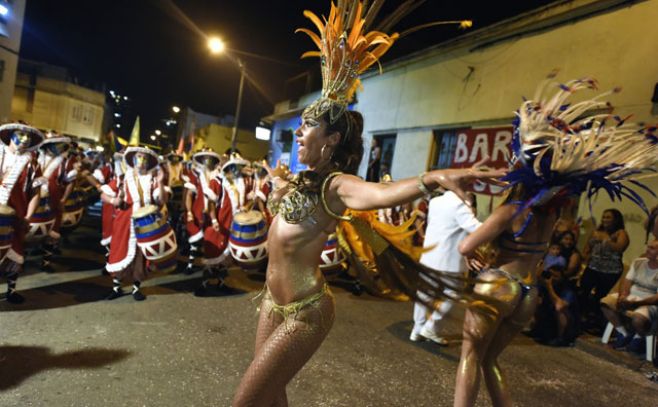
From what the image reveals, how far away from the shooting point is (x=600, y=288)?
21.6 ft

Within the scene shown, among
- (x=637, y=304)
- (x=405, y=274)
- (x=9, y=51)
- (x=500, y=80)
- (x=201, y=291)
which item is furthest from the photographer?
(x=9, y=51)

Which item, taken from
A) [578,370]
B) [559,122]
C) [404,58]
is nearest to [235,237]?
[559,122]

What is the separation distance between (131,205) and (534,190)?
5085 mm

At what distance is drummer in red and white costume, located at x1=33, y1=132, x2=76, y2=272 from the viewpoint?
633 centimetres

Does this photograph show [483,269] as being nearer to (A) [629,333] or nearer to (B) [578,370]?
(B) [578,370]

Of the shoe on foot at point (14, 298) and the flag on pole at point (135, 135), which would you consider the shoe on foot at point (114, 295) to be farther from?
the flag on pole at point (135, 135)

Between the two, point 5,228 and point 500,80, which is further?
point 500,80

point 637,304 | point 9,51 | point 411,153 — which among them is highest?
point 9,51

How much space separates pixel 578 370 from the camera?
5.00m

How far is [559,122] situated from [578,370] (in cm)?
409

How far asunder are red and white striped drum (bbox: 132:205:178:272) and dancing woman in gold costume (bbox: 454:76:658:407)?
3792 millimetres

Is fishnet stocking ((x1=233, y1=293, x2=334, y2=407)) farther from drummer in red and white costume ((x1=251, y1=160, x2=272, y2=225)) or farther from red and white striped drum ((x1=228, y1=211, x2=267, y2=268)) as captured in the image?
drummer in red and white costume ((x1=251, y1=160, x2=272, y2=225))

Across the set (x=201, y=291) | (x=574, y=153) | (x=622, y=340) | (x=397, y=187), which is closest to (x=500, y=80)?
(x=622, y=340)

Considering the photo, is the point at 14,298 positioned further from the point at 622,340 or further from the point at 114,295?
the point at 622,340
